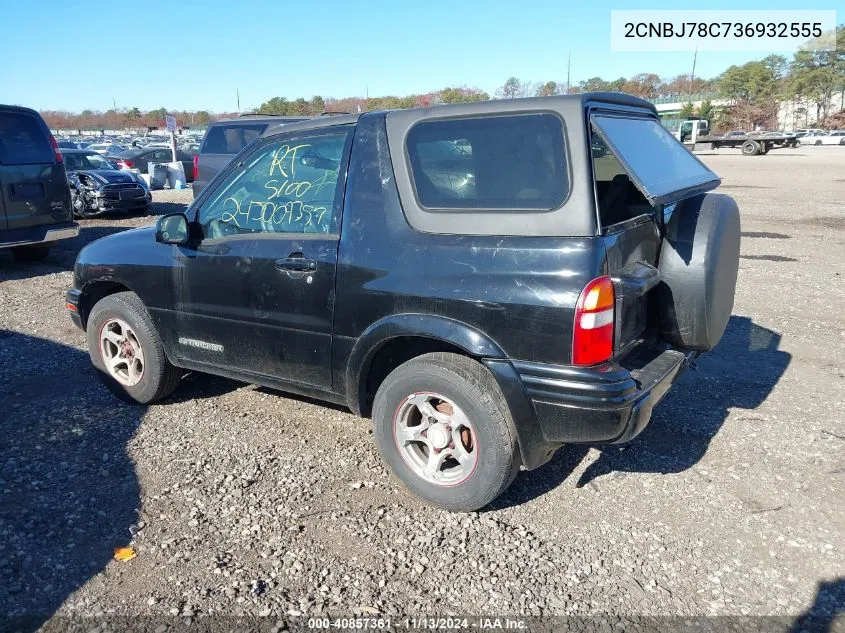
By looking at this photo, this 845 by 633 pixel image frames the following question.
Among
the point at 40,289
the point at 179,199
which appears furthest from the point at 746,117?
the point at 40,289

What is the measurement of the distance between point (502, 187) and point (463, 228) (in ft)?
0.88

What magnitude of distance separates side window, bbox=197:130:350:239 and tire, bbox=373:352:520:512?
969 millimetres

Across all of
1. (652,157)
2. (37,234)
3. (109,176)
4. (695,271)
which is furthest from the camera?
(109,176)

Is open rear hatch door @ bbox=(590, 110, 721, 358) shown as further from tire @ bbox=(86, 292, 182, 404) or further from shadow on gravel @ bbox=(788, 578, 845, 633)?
tire @ bbox=(86, 292, 182, 404)

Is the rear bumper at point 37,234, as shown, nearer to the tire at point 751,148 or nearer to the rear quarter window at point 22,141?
the rear quarter window at point 22,141

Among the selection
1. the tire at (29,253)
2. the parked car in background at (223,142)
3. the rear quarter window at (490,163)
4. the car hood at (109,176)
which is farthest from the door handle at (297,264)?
the car hood at (109,176)

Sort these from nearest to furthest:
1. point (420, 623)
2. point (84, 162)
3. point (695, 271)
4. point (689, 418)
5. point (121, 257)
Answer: point (420, 623), point (695, 271), point (689, 418), point (121, 257), point (84, 162)

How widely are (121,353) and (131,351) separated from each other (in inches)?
3.8

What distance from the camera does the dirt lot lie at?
266 cm

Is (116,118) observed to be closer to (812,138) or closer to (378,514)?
(812,138)

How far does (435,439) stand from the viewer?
126 inches

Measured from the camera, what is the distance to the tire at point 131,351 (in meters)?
4.29

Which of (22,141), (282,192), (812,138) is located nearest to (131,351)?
(282,192)

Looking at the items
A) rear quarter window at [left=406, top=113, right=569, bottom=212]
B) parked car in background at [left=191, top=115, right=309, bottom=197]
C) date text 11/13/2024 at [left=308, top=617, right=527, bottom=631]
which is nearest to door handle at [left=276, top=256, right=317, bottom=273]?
rear quarter window at [left=406, top=113, right=569, bottom=212]
